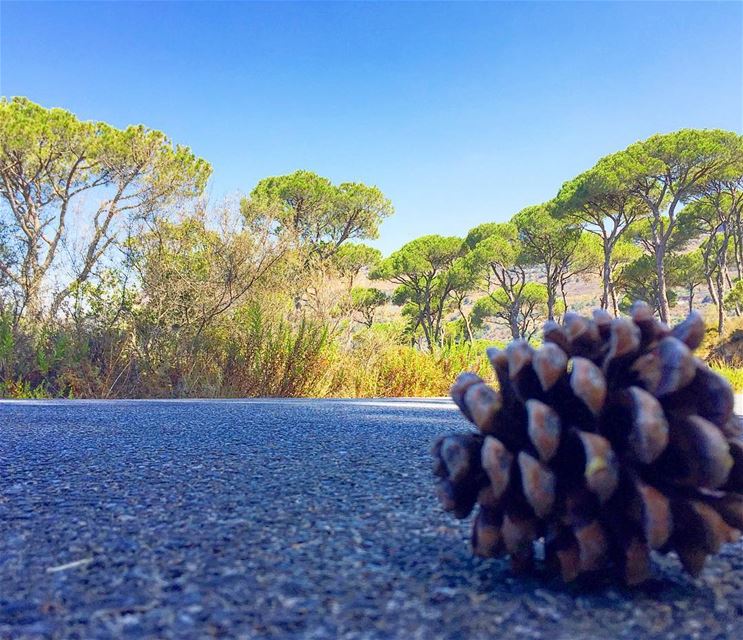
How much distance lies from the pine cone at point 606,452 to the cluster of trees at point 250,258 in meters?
5.91

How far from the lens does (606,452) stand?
2.25 ft

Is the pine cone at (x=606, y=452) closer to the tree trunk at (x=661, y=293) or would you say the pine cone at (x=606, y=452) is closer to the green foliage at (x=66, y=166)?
the green foliage at (x=66, y=166)

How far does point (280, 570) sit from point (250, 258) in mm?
7660

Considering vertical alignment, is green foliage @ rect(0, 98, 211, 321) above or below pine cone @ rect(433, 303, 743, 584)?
above

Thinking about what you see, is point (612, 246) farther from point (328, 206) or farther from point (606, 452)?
point (606, 452)

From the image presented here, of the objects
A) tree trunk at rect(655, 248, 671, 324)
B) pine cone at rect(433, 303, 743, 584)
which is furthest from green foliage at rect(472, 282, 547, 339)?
pine cone at rect(433, 303, 743, 584)

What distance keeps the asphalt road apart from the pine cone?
0.06 m

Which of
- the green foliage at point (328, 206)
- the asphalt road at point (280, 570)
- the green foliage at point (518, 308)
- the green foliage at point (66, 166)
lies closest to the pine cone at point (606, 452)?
the asphalt road at point (280, 570)

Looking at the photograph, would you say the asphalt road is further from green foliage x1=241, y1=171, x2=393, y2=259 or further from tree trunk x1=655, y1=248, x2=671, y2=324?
green foliage x1=241, y1=171, x2=393, y2=259

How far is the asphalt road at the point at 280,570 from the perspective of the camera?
653mm

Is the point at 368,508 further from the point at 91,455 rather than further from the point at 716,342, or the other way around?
the point at 716,342

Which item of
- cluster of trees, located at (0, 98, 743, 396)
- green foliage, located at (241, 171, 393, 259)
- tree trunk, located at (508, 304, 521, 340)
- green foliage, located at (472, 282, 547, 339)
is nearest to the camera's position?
cluster of trees, located at (0, 98, 743, 396)

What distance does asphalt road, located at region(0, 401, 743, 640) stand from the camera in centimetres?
65

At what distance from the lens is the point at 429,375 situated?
316 inches
